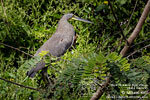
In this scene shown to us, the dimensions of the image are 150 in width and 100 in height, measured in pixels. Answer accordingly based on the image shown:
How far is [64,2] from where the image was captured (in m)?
5.33

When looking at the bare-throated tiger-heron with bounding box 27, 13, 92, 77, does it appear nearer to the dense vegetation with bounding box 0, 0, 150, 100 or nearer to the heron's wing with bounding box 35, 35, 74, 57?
the heron's wing with bounding box 35, 35, 74, 57

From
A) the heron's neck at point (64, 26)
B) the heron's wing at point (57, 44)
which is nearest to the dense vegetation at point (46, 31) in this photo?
the heron's wing at point (57, 44)

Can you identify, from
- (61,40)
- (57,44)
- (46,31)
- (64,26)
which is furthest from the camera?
(46,31)

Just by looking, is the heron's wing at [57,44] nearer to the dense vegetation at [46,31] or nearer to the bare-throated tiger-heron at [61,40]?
the bare-throated tiger-heron at [61,40]

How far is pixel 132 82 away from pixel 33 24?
14.0 ft

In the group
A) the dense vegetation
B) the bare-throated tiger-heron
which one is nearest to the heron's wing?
the bare-throated tiger-heron

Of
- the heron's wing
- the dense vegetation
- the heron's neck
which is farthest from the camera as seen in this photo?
the heron's neck

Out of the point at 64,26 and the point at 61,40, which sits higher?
the point at 64,26

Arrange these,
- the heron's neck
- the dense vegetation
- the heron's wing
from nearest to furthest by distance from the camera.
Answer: the dense vegetation, the heron's wing, the heron's neck

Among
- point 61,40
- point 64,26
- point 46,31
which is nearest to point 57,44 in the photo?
point 61,40

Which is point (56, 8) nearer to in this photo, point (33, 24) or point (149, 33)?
point (33, 24)

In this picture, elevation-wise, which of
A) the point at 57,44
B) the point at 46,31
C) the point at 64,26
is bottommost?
the point at 57,44

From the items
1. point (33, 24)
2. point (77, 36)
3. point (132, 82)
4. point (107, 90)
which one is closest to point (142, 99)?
point (107, 90)

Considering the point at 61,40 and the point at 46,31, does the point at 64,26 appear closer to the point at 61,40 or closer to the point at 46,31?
the point at 61,40
